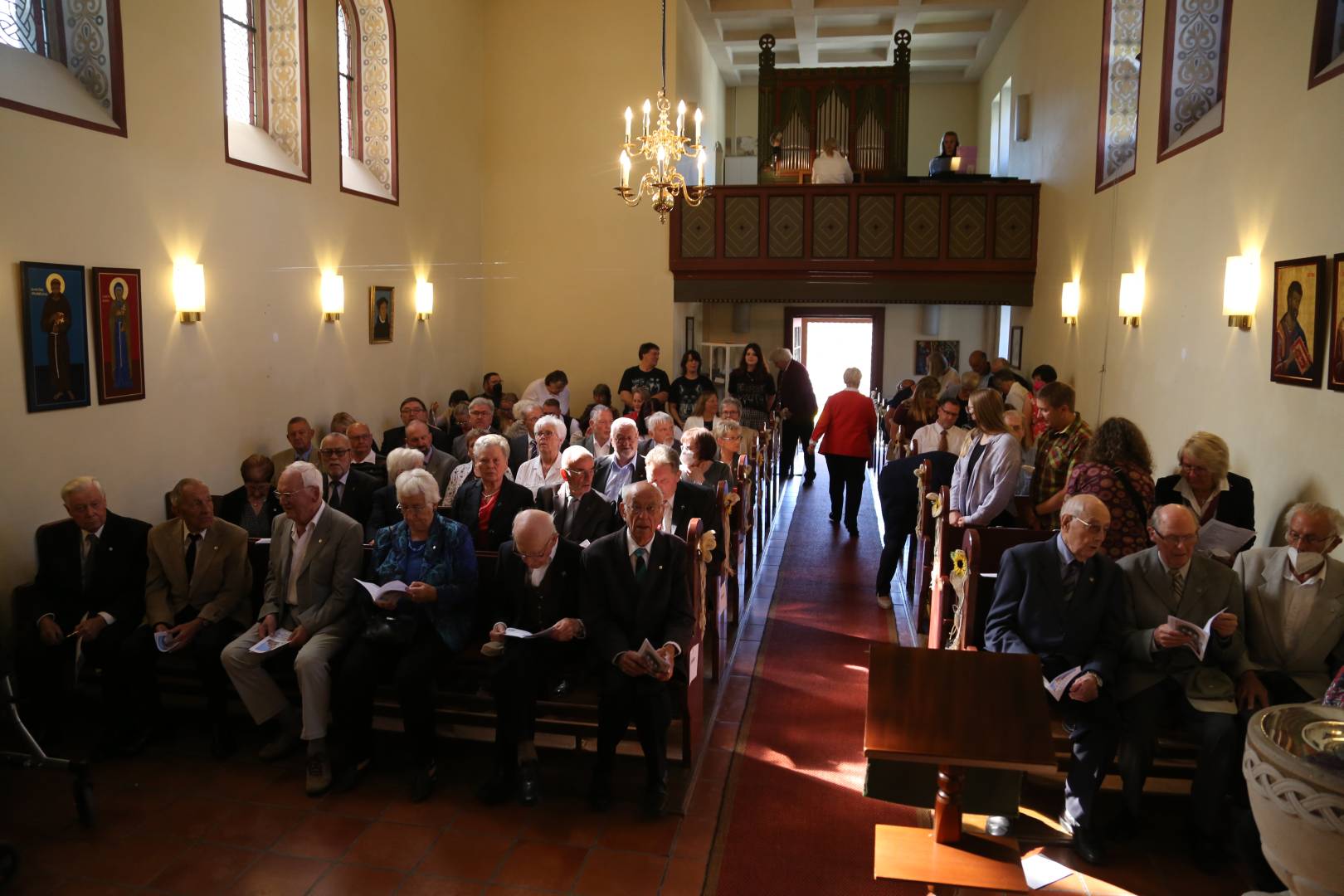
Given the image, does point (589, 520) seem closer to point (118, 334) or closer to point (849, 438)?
point (118, 334)

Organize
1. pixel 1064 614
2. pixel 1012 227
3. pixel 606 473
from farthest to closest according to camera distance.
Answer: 1. pixel 1012 227
2. pixel 606 473
3. pixel 1064 614

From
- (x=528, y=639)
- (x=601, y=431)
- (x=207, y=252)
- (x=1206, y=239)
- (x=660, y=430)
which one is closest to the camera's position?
(x=528, y=639)

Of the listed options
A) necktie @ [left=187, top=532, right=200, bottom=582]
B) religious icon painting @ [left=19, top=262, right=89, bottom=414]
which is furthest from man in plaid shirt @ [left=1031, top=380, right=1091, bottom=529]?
religious icon painting @ [left=19, top=262, right=89, bottom=414]

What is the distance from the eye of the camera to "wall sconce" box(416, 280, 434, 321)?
10414 millimetres

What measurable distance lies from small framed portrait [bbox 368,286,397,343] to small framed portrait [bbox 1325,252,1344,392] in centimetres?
767

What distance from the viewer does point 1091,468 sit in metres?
4.79

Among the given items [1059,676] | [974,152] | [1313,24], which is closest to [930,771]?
[1059,676]

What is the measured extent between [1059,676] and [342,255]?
7226 mm

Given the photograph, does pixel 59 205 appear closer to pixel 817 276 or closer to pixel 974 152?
pixel 817 276

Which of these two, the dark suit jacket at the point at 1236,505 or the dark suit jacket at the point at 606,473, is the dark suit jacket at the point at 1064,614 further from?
the dark suit jacket at the point at 606,473

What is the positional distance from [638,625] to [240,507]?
10.1ft

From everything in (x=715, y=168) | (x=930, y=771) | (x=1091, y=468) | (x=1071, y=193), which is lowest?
(x=930, y=771)

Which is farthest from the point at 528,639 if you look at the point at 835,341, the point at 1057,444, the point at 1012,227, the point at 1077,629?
the point at 835,341

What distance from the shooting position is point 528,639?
443 centimetres
